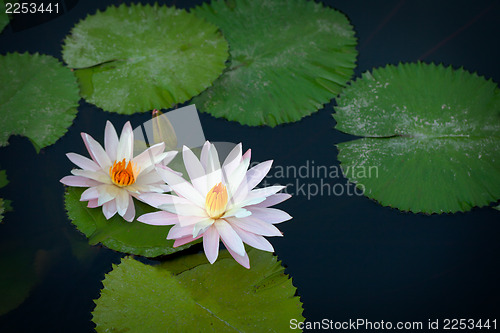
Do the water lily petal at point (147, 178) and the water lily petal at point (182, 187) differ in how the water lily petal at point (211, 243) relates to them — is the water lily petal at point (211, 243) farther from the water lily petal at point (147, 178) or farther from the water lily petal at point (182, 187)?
the water lily petal at point (147, 178)

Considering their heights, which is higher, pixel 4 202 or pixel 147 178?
pixel 147 178

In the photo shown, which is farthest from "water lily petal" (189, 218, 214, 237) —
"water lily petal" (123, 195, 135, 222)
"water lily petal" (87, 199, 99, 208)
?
"water lily petal" (87, 199, 99, 208)

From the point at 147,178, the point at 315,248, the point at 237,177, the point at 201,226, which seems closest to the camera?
the point at 201,226

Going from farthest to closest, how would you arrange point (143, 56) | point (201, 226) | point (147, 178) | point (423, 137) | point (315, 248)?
point (143, 56)
point (423, 137)
point (315, 248)
point (147, 178)
point (201, 226)

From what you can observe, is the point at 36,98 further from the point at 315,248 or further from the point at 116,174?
the point at 315,248

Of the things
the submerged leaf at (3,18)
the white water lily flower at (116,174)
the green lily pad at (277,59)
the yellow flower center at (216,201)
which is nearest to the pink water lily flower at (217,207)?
the yellow flower center at (216,201)

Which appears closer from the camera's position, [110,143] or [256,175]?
[256,175]

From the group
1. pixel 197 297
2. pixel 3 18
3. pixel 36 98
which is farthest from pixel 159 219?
pixel 3 18

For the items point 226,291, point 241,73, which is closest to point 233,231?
point 226,291

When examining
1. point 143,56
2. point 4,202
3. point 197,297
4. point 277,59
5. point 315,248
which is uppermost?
point 277,59
